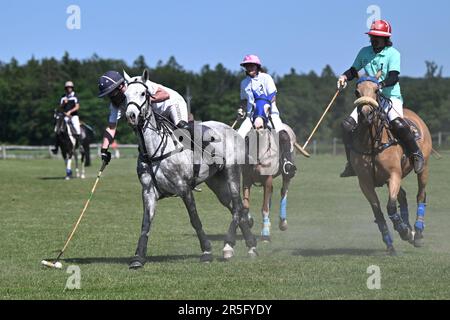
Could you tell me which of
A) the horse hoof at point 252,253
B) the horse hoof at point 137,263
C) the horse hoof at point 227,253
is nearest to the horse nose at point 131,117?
the horse hoof at point 137,263

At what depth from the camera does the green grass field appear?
9.95 metres

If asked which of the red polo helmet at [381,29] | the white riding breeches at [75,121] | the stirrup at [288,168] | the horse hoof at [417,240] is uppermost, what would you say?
the red polo helmet at [381,29]

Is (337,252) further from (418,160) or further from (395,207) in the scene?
(418,160)

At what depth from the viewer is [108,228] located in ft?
56.3

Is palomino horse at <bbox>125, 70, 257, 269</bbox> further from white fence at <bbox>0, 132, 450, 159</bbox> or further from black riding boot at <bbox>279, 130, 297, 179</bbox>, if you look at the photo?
white fence at <bbox>0, 132, 450, 159</bbox>

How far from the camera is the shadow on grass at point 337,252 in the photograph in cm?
1342

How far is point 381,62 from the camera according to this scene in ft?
45.0

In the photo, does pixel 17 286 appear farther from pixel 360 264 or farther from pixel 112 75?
pixel 360 264

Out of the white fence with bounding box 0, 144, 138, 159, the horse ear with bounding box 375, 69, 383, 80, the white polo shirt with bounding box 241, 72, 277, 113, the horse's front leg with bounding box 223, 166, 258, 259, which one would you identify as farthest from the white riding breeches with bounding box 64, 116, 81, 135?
the white fence with bounding box 0, 144, 138, 159

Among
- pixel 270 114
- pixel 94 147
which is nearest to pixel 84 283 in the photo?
pixel 270 114

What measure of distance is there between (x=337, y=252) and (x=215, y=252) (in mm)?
1856

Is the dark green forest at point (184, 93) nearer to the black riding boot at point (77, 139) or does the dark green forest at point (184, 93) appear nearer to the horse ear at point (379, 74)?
the black riding boot at point (77, 139)

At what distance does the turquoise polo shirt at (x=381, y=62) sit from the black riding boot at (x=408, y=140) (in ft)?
1.84

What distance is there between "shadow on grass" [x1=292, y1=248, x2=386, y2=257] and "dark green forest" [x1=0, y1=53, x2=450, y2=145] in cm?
4738
